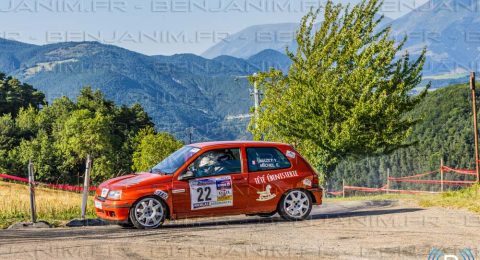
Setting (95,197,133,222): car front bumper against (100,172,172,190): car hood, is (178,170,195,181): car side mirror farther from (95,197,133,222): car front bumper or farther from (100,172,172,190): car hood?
(95,197,133,222): car front bumper

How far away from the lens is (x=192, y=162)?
1252cm

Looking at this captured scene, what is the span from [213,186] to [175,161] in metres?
0.96

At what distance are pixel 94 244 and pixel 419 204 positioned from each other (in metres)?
9.85

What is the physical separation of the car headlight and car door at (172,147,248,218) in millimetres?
999

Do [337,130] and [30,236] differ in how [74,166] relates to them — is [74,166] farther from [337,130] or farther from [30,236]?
[30,236]

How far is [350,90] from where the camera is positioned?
28141 millimetres

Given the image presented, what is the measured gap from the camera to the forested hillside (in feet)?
412

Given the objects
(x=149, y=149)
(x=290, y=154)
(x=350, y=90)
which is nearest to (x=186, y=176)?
(x=290, y=154)

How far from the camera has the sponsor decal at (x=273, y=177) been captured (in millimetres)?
12914

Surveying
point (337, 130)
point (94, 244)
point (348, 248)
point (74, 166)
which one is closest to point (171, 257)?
point (94, 244)

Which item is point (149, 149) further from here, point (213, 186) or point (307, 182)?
point (213, 186)

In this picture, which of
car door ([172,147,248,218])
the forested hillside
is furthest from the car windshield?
the forested hillside

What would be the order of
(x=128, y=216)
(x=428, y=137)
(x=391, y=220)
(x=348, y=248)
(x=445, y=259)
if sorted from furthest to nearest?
(x=428, y=137)
(x=391, y=220)
(x=128, y=216)
(x=348, y=248)
(x=445, y=259)

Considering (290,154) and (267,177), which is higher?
(290,154)
